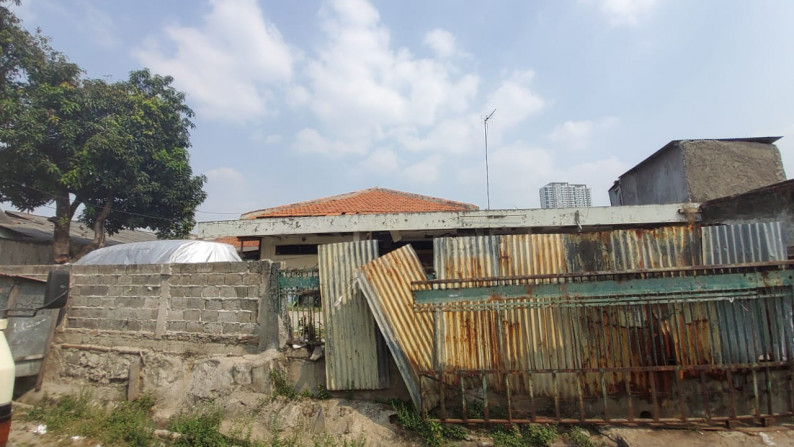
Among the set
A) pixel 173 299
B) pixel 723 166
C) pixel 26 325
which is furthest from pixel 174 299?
pixel 723 166

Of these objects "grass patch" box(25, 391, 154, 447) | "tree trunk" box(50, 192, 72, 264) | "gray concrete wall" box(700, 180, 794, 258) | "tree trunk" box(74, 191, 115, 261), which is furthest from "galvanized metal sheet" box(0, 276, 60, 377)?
"tree trunk" box(50, 192, 72, 264)

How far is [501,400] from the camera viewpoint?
4.11 m

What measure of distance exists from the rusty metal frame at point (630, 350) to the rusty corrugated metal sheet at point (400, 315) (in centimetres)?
18

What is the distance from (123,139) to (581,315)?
17149 mm

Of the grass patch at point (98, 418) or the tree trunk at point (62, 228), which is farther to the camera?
the tree trunk at point (62, 228)

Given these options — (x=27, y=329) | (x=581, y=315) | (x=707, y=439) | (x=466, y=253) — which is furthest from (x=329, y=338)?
(x=27, y=329)

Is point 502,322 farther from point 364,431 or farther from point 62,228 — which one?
point 62,228

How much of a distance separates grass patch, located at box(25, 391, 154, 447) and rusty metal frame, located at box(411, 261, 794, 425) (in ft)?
12.0

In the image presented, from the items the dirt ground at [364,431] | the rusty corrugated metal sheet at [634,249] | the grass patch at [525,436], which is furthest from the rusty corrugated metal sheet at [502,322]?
the dirt ground at [364,431]

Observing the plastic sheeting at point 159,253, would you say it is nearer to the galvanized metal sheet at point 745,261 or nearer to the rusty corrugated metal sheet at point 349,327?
the rusty corrugated metal sheet at point 349,327

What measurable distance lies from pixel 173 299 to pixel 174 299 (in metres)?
0.02

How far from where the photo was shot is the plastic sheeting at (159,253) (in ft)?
25.9

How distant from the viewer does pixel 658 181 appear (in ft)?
38.3

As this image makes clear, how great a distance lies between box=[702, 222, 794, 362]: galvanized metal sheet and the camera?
378 cm
